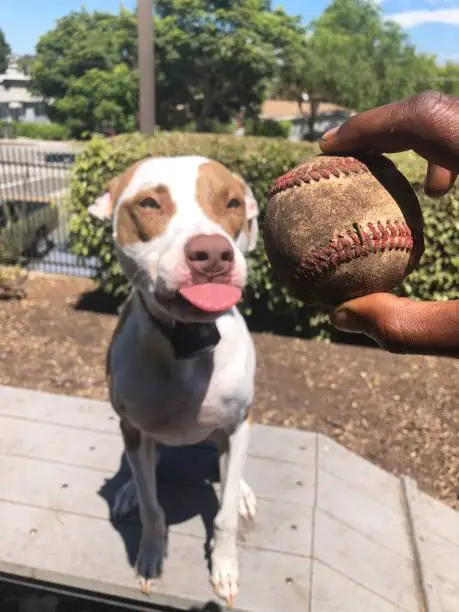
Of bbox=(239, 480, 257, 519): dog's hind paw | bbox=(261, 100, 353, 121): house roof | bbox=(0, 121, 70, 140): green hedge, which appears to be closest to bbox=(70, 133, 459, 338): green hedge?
bbox=(239, 480, 257, 519): dog's hind paw

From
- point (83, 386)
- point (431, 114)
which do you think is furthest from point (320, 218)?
point (83, 386)

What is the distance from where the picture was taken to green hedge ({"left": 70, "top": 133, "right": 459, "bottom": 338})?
559 centimetres

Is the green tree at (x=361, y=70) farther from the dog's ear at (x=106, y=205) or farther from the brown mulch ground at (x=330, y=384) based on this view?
the dog's ear at (x=106, y=205)

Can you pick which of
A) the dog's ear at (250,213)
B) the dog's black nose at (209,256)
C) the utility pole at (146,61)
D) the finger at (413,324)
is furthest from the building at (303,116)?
the finger at (413,324)

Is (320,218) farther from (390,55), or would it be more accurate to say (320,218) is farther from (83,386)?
(390,55)

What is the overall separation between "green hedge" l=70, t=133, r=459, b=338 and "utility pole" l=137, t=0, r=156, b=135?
0.62 meters

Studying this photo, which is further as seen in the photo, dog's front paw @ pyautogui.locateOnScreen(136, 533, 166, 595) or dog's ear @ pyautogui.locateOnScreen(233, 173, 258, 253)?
dog's front paw @ pyautogui.locateOnScreen(136, 533, 166, 595)

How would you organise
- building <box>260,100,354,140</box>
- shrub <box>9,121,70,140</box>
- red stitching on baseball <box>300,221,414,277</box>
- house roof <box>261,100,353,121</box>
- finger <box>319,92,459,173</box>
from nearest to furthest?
1. finger <box>319,92,459,173</box>
2. red stitching on baseball <box>300,221,414,277</box>
3. shrub <box>9,121,70,140</box>
4. building <box>260,100,354,140</box>
5. house roof <box>261,100,353,121</box>

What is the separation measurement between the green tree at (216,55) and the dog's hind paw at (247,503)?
36.8 metres

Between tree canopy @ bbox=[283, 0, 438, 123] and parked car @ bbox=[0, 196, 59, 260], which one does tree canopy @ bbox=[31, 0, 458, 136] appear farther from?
parked car @ bbox=[0, 196, 59, 260]

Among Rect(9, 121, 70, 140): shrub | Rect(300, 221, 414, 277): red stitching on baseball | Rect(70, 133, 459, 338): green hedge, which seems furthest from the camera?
Rect(9, 121, 70, 140): shrub

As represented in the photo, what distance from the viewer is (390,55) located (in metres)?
42.0

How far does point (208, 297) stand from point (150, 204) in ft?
1.55

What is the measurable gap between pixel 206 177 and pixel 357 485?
2.18m
